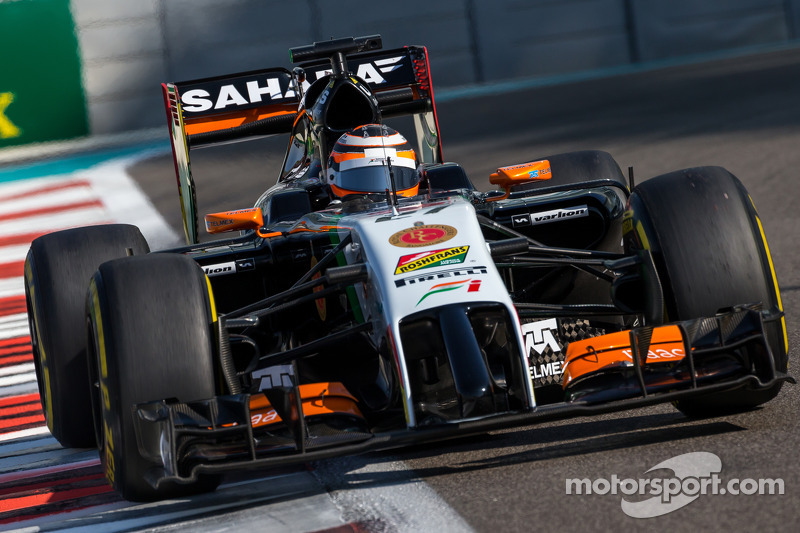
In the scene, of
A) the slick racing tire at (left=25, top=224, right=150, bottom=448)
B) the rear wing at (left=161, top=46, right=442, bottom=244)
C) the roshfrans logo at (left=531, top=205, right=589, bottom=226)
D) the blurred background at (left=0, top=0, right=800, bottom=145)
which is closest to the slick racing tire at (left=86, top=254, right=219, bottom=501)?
the slick racing tire at (left=25, top=224, right=150, bottom=448)

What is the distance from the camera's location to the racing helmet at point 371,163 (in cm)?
594

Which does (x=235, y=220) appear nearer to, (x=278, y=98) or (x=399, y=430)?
(x=399, y=430)

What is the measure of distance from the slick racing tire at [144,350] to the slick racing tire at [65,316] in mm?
954

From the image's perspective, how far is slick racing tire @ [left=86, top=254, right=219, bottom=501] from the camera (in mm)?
4047

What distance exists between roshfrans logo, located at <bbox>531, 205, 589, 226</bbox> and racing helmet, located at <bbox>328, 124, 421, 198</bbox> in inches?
33.6

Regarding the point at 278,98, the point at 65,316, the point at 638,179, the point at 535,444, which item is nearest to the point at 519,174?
the point at 535,444

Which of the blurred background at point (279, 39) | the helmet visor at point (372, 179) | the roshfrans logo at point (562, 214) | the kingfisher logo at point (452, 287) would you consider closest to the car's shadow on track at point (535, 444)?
the kingfisher logo at point (452, 287)

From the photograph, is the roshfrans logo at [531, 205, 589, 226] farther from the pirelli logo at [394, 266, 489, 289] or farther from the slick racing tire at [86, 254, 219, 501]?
the slick racing tire at [86, 254, 219, 501]

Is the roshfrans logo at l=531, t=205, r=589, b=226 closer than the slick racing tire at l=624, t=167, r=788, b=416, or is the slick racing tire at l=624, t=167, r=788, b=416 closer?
the slick racing tire at l=624, t=167, r=788, b=416

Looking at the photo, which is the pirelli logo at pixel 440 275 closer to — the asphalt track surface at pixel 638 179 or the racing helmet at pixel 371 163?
the asphalt track surface at pixel 638 179

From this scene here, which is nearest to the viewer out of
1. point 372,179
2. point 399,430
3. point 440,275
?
point 399,430

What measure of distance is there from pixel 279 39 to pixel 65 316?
1691cm

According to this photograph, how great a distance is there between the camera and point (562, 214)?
5.55 m

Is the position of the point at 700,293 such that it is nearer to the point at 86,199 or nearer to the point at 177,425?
the point at 177,425
